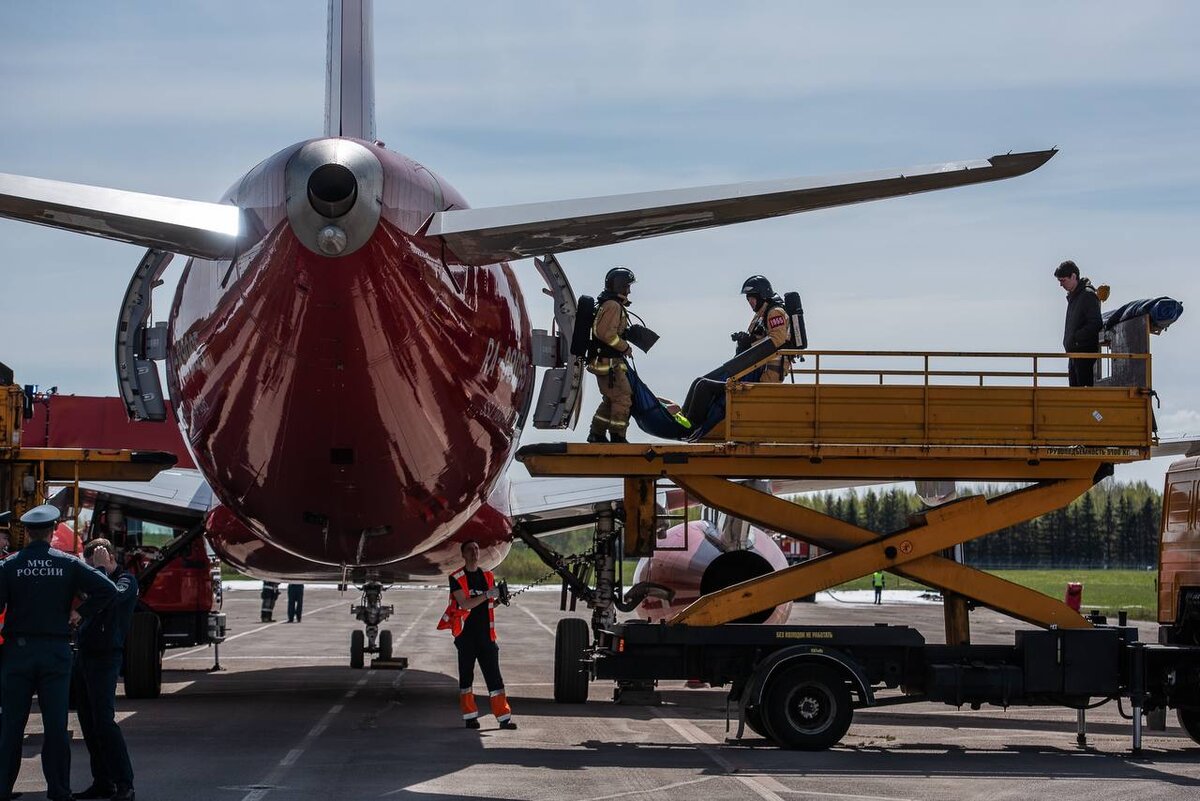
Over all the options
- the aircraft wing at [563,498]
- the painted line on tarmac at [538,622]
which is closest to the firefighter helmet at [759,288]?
the aircraft wing at [563,498]

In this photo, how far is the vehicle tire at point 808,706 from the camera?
46.8ft

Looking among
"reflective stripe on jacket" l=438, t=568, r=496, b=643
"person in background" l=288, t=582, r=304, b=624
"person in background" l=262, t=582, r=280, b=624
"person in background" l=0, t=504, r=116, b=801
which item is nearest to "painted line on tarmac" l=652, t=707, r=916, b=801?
"reflective stripe on jacket" l=438, t=568, r=496, b=643

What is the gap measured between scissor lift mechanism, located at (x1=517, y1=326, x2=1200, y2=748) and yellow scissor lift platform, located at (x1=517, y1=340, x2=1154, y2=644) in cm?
1

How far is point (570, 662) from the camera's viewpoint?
19109 mm

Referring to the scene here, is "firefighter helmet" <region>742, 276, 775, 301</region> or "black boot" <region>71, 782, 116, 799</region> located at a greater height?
"firefighter helmet" <region>742, 276, 775, 301</region>

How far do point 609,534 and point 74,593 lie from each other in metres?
8.72

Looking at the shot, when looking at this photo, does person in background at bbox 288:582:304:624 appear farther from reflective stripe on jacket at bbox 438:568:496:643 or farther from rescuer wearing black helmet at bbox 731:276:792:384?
rescuer wearing black helmet at bbox 731:276:792:384

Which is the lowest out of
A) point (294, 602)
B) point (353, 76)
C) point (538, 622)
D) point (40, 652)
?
point (538, 622)

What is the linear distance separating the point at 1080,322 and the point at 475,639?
7321 mm

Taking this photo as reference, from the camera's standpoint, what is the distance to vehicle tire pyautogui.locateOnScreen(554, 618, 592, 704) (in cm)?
1911

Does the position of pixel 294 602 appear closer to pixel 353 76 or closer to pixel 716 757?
pixel 353 76

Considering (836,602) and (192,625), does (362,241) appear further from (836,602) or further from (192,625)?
(836,602)

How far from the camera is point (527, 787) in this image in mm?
11797

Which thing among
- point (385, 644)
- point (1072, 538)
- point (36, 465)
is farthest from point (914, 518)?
point (1072, 538)
